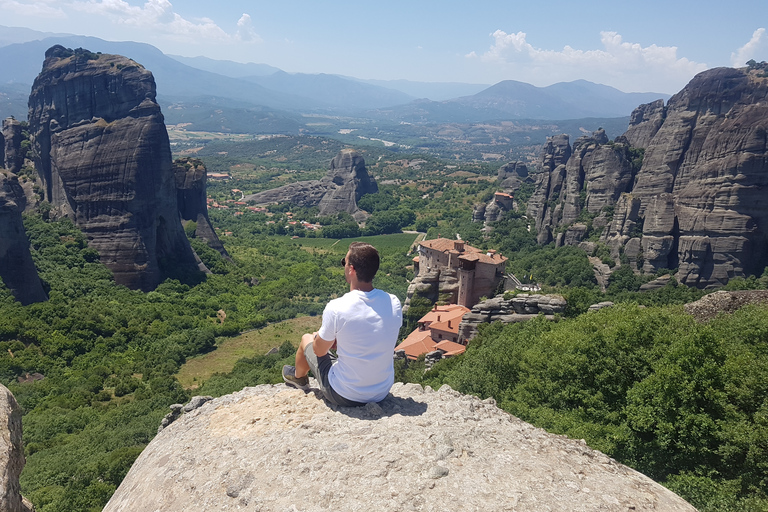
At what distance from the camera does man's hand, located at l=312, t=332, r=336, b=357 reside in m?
6.68

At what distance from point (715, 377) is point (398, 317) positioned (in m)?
8.56

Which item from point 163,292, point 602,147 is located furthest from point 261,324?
point 602,147

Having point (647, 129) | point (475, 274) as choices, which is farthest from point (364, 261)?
point (647, 129)

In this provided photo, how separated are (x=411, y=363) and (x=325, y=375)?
23.4 m

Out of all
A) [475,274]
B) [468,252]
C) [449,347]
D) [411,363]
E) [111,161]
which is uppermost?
[111,161]

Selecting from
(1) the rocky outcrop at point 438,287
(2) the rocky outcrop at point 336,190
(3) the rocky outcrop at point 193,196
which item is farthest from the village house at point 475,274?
(2) the rocky outcrop at point 336,190

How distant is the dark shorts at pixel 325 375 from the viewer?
6941 mm

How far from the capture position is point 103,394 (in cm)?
2809

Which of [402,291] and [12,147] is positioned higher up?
[12,147]

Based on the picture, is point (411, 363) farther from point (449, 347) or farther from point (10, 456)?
point (10, 456)

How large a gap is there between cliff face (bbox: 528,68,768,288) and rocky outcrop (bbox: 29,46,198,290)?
45463 millimetres

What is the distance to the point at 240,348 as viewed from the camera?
38031mm

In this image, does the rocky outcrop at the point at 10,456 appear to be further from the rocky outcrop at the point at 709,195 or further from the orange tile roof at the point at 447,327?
the rocky outcrop at the point at 709,195

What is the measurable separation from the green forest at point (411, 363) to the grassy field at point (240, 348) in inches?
31.4
